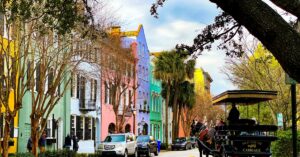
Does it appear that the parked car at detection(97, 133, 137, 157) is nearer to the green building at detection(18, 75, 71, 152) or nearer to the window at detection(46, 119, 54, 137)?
the green building at detection(18, 75, 71, 152)

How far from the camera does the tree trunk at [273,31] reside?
6.20 m

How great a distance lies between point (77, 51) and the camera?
2641 centimetres

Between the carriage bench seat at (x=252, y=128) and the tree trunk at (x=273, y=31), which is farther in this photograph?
the carriage bench seat at (x=252, y=128)

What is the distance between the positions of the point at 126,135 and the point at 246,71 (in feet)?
32.6

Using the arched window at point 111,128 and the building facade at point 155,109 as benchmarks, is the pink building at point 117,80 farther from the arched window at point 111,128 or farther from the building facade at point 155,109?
the building facade at point 155,109

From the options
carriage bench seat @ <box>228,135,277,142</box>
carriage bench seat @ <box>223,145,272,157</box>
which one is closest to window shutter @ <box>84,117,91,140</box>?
carriage bench seat @ <box>223,145,272,157</box>

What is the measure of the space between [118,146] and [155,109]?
37003 mm

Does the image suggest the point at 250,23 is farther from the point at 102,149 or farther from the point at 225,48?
the point at 102,149

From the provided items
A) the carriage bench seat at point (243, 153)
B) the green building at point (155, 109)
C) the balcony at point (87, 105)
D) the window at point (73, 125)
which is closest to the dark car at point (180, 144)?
the green building at point (155, 109)

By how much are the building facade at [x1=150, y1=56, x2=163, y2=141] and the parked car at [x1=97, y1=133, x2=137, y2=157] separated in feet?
107

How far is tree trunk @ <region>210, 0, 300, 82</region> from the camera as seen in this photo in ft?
20.4

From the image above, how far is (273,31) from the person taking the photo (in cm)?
625

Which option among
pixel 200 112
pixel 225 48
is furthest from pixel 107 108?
pixel 225 48

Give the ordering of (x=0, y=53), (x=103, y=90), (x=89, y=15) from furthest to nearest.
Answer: (x=103, y=90)
(x=0, y=53)
(x=89, y=15)
